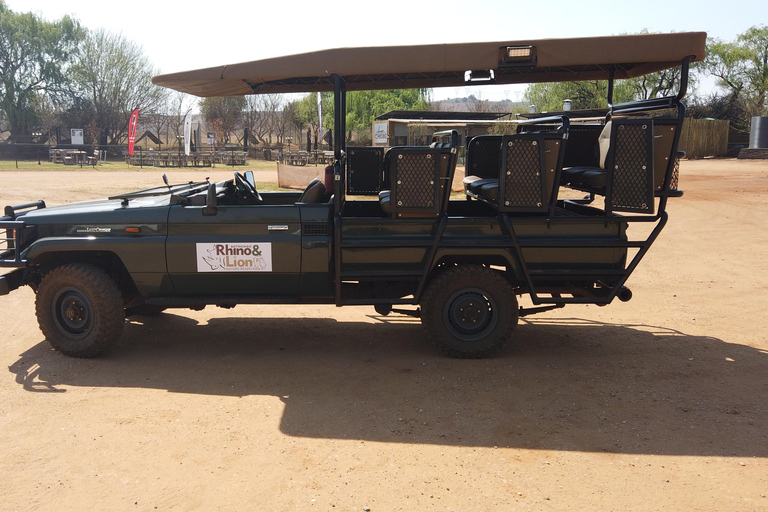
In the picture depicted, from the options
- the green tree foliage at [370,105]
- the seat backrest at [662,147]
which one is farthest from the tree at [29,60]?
the seat backrest at [662,147]

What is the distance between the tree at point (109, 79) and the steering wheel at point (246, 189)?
164ft

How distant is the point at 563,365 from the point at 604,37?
265cm

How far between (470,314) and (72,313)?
334 centimetres

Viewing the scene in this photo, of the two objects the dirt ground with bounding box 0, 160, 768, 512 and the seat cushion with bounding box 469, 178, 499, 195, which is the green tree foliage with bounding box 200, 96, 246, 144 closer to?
the dirt ground with bounding box 0, 160, 768, 512

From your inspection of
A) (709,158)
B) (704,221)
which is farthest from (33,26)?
(704,221)

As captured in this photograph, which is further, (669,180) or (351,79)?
(351,79)

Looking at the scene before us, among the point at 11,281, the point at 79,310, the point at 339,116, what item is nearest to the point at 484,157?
the point at 339,116

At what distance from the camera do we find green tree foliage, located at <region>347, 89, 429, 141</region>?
154 feet

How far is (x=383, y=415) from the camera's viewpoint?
14.8 feet

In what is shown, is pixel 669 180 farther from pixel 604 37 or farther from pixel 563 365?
pixel 563 365

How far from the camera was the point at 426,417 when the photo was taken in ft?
14.7

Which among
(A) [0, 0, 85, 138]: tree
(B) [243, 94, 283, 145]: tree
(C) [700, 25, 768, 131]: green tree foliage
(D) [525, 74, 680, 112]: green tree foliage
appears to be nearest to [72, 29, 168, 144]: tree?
(A) [0, 0, 85, 138]: tree

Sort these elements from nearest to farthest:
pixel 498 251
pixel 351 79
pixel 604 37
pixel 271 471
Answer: pixel 271 471 → pixel 604 37 → pixel 498 251 → pixel 351 79

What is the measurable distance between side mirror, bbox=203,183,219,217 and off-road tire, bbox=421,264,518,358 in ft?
6.18
